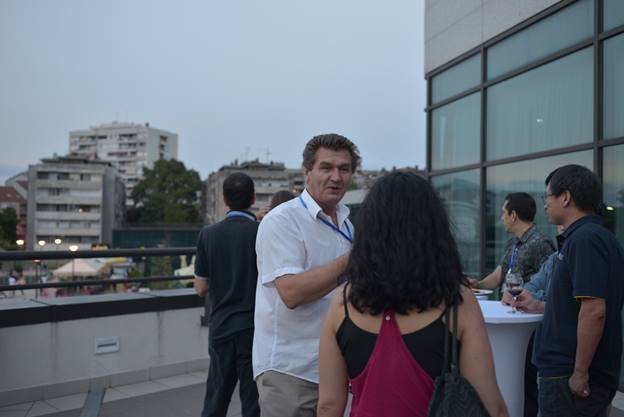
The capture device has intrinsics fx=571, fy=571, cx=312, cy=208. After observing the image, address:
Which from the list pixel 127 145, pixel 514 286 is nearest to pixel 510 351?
pixel 514 286

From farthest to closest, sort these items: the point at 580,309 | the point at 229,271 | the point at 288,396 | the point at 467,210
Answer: the point at 467,210
the point at 229,271
the point at 580,309
the point at 288,396

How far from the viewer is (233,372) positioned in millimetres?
3686

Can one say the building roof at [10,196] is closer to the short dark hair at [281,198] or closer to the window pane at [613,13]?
the short dark hair at [281,198]

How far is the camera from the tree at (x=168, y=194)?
98.4 metres

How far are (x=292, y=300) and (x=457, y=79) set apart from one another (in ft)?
26.2

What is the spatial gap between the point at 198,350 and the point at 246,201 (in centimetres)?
330

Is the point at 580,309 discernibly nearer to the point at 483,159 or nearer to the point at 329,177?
Result: the point at 329,177

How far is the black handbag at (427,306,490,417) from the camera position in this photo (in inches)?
63.4

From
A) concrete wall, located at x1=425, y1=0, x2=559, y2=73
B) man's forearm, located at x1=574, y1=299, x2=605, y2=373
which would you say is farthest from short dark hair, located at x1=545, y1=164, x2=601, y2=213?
concrete wall, located at x1=425, y1=0, x2=559, y2=73

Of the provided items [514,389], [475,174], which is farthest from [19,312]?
[475,174]

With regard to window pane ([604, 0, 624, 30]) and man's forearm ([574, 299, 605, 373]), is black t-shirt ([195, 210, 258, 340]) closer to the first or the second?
man's forearm ([574, 299, 605, 373])

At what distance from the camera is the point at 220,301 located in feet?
12.2

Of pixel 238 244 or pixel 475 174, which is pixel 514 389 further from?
pixel 475 174

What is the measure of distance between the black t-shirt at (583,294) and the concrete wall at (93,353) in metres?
4.50
